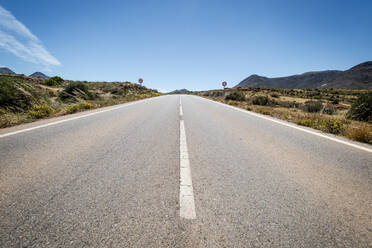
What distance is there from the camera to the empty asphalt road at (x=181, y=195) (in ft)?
3.92

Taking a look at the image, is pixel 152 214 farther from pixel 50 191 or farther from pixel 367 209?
pixel 367 209

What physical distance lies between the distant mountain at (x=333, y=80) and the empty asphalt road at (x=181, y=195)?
9596cm

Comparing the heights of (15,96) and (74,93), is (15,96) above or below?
below

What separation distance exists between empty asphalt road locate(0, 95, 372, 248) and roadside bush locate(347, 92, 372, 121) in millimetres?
6122

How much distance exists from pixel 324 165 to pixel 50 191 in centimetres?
375

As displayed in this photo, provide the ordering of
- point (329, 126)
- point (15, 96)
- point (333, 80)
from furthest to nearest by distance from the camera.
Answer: point (333, 80) → point (15, 96) → point (329, 126)

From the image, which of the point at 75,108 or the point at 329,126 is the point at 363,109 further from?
the point at 75,108

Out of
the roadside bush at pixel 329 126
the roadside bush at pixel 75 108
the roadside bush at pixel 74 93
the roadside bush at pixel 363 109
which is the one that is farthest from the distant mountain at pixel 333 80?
the roadside bush at pixel 75 108

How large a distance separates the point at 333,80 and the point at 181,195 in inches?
7361

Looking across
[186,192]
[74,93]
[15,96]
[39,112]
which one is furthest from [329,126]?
[74,93]

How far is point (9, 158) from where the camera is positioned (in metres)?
2.43

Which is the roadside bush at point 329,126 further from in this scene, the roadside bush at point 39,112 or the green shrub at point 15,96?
the green shrub at point 15,96

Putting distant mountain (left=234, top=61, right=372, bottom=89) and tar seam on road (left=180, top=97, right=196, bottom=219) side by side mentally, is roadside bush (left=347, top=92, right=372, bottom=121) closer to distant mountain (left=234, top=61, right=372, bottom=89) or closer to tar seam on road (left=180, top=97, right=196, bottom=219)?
tar seam on road (left=180, top=97, right=196, bottom=219)

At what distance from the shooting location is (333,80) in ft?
439
